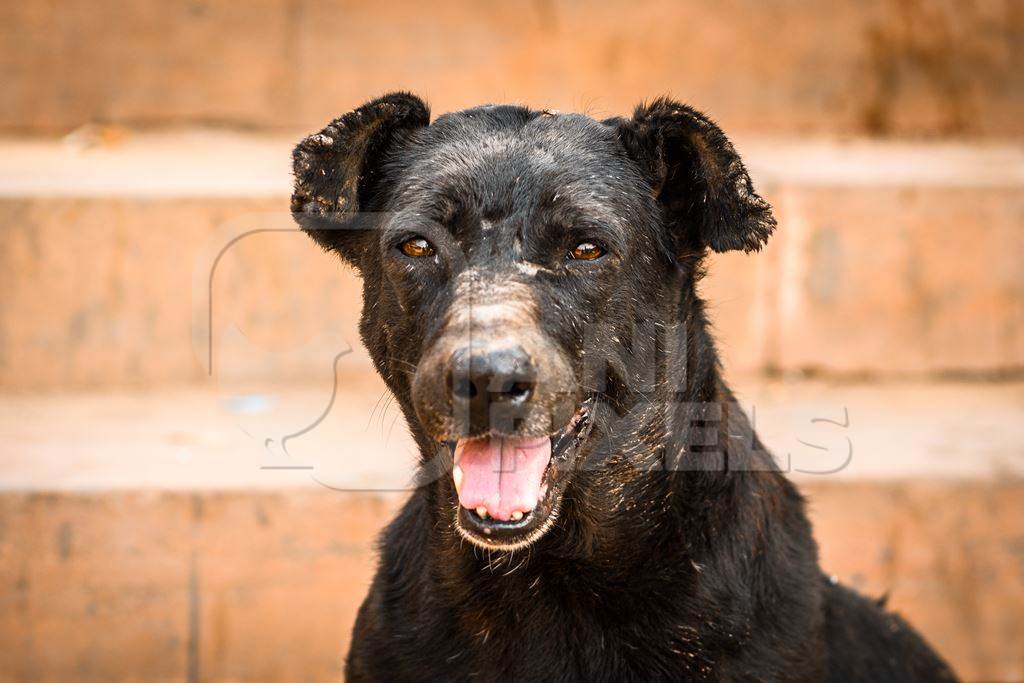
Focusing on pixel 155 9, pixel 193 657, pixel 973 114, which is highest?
pixel 155 9

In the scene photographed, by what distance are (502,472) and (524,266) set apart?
481 mm

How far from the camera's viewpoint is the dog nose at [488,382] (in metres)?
2.73

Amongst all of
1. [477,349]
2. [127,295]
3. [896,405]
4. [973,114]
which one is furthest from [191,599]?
[973,114]

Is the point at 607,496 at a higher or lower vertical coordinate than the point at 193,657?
higher

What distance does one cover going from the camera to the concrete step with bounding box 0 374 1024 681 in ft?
16.4

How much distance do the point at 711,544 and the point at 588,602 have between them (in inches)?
13.2

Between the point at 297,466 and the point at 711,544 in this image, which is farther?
the point at 297,466

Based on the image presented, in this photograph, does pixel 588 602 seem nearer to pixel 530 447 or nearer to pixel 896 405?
pixel 530 447

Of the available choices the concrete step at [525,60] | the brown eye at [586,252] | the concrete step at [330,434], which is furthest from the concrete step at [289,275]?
the brown eye at [586,252]

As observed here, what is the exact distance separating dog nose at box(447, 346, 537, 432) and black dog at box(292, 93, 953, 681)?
9cm

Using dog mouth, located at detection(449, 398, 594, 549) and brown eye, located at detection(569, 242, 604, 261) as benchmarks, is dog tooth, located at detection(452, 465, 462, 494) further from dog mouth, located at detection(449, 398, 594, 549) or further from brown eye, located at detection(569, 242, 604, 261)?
brown eye, located at detection(569, 242, 604, 261)

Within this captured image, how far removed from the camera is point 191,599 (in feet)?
16.6

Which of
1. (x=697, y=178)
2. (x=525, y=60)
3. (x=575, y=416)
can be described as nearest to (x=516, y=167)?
(x=697, y=178)

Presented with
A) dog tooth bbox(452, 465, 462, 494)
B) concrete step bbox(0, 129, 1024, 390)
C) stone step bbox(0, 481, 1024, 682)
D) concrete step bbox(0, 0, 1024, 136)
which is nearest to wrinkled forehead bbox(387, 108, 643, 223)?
dog tooth bbox(452, 465, 462, 494)
